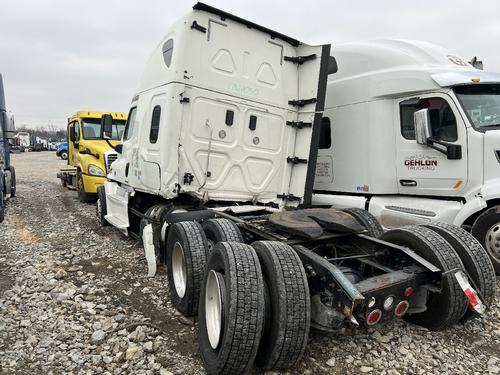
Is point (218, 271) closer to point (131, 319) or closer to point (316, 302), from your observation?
point (316, 302)

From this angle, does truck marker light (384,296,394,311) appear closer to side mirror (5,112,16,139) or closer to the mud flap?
the mud flap

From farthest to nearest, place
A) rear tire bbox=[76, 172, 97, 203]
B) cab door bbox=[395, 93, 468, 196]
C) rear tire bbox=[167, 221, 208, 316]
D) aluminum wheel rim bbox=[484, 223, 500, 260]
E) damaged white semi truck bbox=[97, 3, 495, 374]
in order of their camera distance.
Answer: rear tire bbox=[76, 172, 97, 203] → cab door bbox=[395, 93, 468, 196] → aluminum wheel rim bbox=[484, 223, 500, 260] → rear tire bbox=[167, 221, 208, 316] → damaged white semi truck bbox=[97, 3, 495, 374]

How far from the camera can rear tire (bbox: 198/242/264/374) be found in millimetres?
2539

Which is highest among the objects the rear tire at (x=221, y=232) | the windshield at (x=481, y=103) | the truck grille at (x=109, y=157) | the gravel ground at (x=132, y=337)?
the windshield at (x=481, y=103)

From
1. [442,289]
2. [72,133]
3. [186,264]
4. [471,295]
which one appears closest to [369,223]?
[442,289]

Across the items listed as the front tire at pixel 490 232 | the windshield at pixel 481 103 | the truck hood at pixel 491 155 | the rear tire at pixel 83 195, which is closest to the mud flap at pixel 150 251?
the front tire at pixel 490 232

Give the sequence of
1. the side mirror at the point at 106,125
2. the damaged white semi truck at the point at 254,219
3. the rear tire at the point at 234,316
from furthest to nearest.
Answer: the side mirror at the point at 106,125 → the damaged white semi truck at the point at 254,219 → the rear tire at the point at 234,316

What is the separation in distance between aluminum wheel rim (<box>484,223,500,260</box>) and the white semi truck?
0.03 ft

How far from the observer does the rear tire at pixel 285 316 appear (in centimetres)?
259

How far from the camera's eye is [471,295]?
2863 millimetres

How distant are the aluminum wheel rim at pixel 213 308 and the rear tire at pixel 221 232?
2.04 feet

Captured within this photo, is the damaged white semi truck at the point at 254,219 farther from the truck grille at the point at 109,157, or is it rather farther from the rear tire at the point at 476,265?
the truck grille at the point at 109,157

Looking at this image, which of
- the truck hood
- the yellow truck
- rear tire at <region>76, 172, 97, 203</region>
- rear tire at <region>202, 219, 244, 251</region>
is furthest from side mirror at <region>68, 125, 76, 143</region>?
the truck hood

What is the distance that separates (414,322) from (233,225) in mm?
1867
